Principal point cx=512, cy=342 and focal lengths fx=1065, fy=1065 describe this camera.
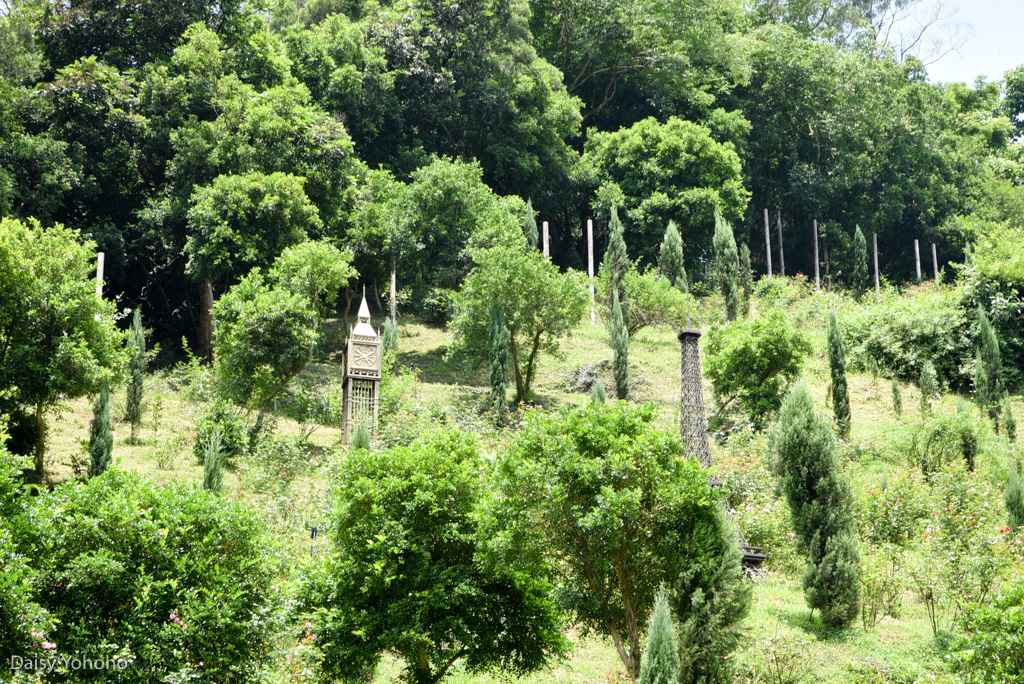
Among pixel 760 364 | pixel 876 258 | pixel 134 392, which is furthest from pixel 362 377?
pixel 876 258

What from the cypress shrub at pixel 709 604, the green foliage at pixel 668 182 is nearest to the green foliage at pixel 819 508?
the cypress shrub at pixel 709 604

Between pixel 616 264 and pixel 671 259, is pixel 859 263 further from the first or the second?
pixel 616 264

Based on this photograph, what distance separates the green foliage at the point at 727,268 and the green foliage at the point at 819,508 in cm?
1712

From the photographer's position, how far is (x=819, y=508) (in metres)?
13.8

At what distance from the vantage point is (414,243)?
28.9 meters

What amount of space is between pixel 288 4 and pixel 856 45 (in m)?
24.6

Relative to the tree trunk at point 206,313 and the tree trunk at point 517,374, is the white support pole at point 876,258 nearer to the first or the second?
the tree trunk at point 517,374

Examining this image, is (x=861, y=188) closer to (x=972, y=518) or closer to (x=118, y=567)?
(x=972, y=518)

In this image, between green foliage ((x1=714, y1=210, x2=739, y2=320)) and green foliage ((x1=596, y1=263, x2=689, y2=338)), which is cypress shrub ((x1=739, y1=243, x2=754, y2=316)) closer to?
green foliage ((x1=714, y1=210, x2=739, y2=320))

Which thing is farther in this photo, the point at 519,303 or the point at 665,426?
the point at 519,303

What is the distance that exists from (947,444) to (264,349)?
12785 mm

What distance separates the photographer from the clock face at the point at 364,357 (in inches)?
805

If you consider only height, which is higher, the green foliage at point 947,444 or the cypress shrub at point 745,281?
the cypress shrub at point 745,281

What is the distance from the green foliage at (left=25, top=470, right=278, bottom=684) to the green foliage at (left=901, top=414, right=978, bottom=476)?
38.8 ft
